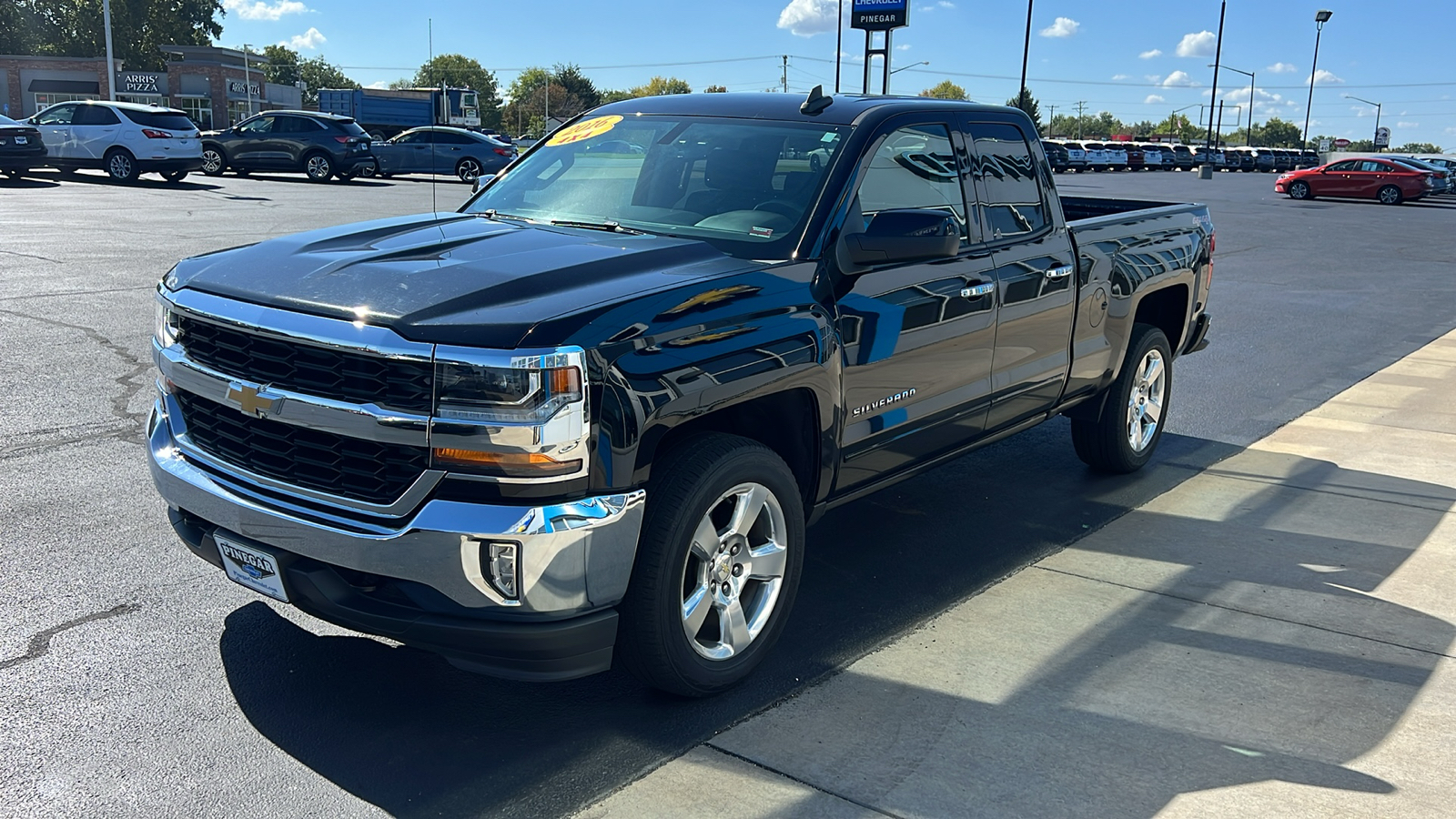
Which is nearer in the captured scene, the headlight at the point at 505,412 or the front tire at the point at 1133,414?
the headlight at the point at 505,412

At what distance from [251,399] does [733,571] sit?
5.04ft

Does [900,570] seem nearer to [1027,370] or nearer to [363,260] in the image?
[1027,370]

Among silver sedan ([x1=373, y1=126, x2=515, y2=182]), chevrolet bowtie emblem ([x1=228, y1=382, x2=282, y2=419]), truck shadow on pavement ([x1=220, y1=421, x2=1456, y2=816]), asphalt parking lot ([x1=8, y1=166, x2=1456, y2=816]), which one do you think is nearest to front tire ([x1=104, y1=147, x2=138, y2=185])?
silver sedan ([x1=373, y1=126, x2=515, y2=182])

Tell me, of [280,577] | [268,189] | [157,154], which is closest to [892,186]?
[280,577]

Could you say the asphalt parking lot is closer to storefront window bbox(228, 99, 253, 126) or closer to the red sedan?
the red sedan

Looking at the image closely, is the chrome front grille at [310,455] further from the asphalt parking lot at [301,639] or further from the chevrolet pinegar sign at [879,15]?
the chevrolet pinegar sign at [879,15]

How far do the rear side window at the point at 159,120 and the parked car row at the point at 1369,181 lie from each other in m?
34.5

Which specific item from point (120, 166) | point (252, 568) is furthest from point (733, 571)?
point (120, 166)

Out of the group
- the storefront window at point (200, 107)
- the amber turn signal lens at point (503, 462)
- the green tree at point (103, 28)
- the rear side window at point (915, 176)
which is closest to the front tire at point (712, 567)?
the amber turn signal lens at point (503, 462)

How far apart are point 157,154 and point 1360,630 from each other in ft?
85.5

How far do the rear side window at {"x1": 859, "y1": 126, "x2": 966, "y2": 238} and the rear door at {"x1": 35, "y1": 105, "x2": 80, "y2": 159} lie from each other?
2545 cm

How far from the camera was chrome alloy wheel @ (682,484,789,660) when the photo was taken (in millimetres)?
3621

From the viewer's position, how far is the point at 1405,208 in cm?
3797

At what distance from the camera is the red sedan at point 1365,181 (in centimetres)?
3997
